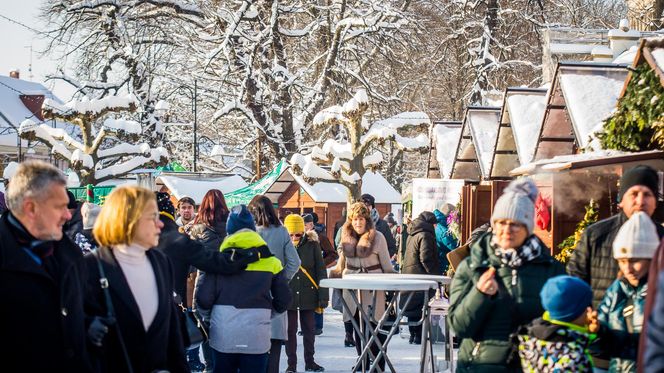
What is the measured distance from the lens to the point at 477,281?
544cm

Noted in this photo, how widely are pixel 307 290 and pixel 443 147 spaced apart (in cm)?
1233

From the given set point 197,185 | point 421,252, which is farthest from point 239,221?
point 197,185

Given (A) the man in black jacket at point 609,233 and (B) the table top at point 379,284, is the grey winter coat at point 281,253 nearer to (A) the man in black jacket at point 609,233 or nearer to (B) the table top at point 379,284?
(B) the table top at point 379,284

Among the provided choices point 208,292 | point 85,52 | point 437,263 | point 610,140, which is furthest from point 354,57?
point 208,292

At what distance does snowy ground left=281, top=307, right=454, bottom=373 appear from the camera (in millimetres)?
12711

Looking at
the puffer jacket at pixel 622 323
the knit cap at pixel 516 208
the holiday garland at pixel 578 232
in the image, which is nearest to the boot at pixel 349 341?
the holiday garland at pixel 578 232

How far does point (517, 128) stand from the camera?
56.3 feet

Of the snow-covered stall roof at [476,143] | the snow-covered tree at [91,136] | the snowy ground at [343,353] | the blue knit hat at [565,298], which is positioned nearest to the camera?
the blue knit hat at [565,298]

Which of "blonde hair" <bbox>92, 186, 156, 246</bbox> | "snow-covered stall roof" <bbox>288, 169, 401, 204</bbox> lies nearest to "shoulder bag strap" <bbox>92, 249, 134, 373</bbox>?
"blonde hair" <bbox>92, 186, 156, 246</bbox>

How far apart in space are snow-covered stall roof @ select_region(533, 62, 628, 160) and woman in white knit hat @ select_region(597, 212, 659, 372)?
6.88 meters

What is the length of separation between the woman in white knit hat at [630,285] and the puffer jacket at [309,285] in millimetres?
7112

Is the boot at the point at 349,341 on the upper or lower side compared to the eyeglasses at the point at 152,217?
lower

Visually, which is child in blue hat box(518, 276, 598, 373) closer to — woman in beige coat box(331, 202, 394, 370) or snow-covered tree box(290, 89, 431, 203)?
woman in beige coat box(331, 202, 394, 370)

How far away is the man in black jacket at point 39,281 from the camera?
15.6ft
